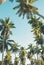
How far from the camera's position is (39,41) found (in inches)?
2768

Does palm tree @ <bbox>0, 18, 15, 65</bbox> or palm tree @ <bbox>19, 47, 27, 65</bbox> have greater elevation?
palm tree @ <bbox>0, 18, 15, 65</bbox>

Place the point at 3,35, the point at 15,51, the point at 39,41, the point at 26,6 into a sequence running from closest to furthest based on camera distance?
the point at 26,6 → the point at 3,35 → the point at 39,41 → the point at 15,51

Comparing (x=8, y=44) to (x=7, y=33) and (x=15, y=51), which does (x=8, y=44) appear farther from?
(x=15, y=51)

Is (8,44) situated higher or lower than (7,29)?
lower

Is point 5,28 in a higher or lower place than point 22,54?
higher

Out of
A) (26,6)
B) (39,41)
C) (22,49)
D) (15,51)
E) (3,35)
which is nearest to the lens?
(26,6)

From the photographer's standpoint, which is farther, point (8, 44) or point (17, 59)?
point (17, 59)

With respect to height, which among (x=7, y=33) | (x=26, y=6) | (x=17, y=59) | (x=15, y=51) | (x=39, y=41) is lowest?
(x=17, y=59)

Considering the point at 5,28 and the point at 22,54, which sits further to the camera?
the point at 22,54

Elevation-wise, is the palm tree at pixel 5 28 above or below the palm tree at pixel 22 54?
above

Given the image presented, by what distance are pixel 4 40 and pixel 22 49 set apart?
98.9ft

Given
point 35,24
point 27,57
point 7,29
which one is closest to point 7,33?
point 7,29

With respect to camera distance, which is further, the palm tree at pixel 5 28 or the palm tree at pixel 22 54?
the palm tree at pixel 22 54

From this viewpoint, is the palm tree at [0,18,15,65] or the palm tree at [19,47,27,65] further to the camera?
the palm tree at [19,47,27,65]
